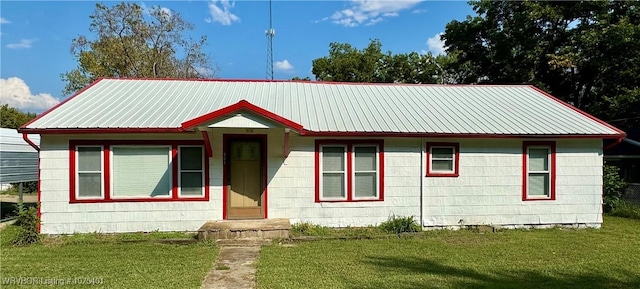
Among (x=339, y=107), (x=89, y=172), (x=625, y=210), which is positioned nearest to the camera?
(x=89, y=172)

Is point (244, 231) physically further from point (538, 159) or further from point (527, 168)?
point (538, 159)

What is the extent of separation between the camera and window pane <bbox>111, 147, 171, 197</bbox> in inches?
355

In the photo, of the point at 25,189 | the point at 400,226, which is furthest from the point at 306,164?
the point at 25,189

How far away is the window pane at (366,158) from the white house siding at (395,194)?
0.36m

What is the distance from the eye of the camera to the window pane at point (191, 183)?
363 inches

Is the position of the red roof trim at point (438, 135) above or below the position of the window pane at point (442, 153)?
above

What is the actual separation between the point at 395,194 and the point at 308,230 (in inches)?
89.1

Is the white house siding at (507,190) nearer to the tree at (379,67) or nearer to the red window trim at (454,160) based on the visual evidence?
the red window trim at (454,160)

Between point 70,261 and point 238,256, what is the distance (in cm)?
283

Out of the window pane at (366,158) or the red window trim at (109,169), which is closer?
the red window trim at (109,169)

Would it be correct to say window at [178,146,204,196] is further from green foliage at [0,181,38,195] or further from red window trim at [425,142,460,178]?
green foliage at [0,181,38,195]

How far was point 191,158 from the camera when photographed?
9.27 meters

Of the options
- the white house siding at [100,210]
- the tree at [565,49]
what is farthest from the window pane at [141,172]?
the tree at [565,49]

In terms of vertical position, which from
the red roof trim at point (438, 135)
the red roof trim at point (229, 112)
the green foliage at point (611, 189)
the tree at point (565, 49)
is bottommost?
the green foliage at point (611, 189)
